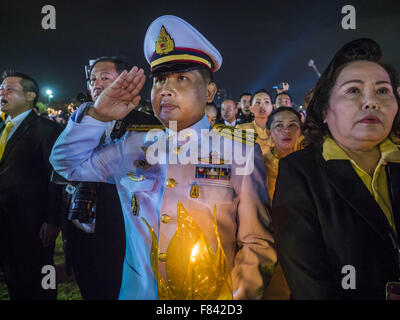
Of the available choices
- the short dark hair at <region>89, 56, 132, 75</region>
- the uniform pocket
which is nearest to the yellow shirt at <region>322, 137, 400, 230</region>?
the uniform pocket

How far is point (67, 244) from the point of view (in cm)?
304

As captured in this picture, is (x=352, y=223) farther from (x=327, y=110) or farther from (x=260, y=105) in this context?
(x=260, y=105)

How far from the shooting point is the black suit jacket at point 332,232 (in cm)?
149

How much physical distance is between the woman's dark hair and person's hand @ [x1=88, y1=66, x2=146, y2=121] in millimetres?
1214

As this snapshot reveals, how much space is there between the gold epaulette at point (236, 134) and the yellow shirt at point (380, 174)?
48 cm

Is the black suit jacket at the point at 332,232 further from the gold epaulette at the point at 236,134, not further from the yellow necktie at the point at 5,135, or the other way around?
the yellow necktie at the point at 5,135

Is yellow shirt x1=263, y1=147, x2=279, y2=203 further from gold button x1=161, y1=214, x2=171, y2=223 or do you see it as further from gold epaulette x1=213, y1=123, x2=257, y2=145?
gold button x1=161, y1=214, x2=171, y2=223

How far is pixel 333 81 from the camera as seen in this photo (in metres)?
1.77

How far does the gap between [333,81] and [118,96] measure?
1.40m

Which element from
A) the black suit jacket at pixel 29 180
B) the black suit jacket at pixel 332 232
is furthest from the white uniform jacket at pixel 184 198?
the black suit jacket at pixel 29 180

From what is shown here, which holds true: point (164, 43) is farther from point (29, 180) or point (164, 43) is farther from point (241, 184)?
point (29, 180)

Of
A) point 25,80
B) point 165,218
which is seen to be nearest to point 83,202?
point 165,218
